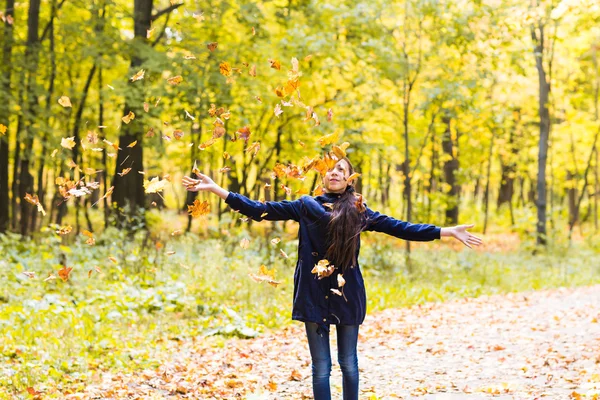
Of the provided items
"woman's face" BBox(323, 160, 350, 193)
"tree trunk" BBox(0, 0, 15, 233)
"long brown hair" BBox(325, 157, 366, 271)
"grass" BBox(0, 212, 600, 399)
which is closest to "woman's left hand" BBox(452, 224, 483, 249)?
"long brown hair" BBox(325, 157, 366, 271)

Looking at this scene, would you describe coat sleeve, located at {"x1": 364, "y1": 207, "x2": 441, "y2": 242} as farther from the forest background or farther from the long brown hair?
the forest background

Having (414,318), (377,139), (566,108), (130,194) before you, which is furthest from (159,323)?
(566,108)

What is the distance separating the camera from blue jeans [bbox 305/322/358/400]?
4559 mm

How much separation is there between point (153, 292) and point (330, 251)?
653 cm

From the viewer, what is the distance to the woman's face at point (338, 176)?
463cm

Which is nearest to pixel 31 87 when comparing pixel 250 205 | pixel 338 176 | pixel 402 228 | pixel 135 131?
pixel 135 131

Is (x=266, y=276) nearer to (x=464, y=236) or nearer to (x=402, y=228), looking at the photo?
(x=402, y=228)

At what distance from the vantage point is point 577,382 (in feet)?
20.7

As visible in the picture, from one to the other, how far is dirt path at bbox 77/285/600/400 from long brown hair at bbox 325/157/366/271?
6.60 ft

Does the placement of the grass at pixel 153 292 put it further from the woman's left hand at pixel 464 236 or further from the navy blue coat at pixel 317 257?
the woman's left hand at pixel 464 236

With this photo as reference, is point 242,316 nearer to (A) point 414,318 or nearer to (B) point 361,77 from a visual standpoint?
(A) point 414,318

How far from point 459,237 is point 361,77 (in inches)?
465

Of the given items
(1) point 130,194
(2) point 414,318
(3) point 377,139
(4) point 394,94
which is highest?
(4) point 394,94

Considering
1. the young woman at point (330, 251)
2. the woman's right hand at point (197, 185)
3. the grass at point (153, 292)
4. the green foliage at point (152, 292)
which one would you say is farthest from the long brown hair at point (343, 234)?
the green foliage at point (152, 292)
